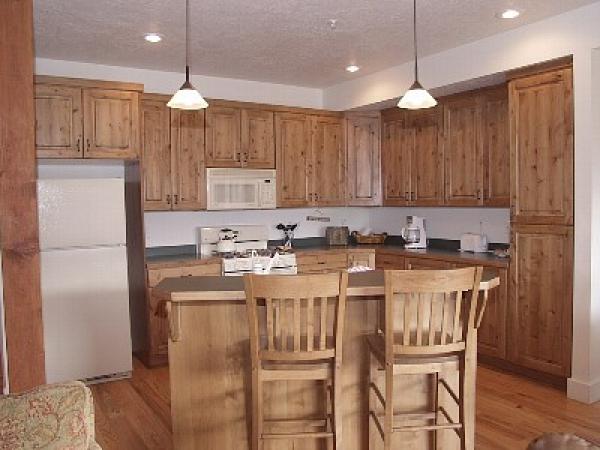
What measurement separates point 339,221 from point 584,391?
3.28 m

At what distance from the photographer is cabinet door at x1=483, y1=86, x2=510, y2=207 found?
441 cm

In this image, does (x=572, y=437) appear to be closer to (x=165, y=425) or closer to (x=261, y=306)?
(x=261, y=306)

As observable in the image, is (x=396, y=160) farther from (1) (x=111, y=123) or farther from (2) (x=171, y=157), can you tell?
(1) (x=111, y=123)

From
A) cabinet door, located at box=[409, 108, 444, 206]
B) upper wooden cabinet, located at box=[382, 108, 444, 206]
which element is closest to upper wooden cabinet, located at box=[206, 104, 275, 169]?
upper wooden cabinet, located at box=[382, 108, 444, 206]

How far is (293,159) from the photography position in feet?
17.9

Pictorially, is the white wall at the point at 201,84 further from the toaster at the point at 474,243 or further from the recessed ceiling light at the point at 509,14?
the recessed ceiling light at the point at 509,14

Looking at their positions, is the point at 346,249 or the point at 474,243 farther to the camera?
the point at 346,249

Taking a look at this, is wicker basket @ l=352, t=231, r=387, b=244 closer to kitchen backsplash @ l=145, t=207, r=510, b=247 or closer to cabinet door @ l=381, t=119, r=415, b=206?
kitchen backsplash @ l=145, t=207, r=510, b=247

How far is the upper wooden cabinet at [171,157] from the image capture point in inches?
183

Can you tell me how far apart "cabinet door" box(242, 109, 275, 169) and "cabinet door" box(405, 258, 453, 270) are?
→ 5.61ft

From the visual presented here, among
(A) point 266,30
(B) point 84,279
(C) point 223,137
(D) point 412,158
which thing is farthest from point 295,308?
(D) point 412,158

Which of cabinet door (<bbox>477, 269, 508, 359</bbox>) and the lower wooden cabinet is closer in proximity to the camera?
cabinet door (<bbox>477, 269, 508, 359</bbox>)

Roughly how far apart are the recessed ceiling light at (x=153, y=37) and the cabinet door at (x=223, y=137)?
105cm

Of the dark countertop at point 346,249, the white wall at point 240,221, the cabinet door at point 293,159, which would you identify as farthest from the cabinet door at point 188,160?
the cabinet door at point 293,159
